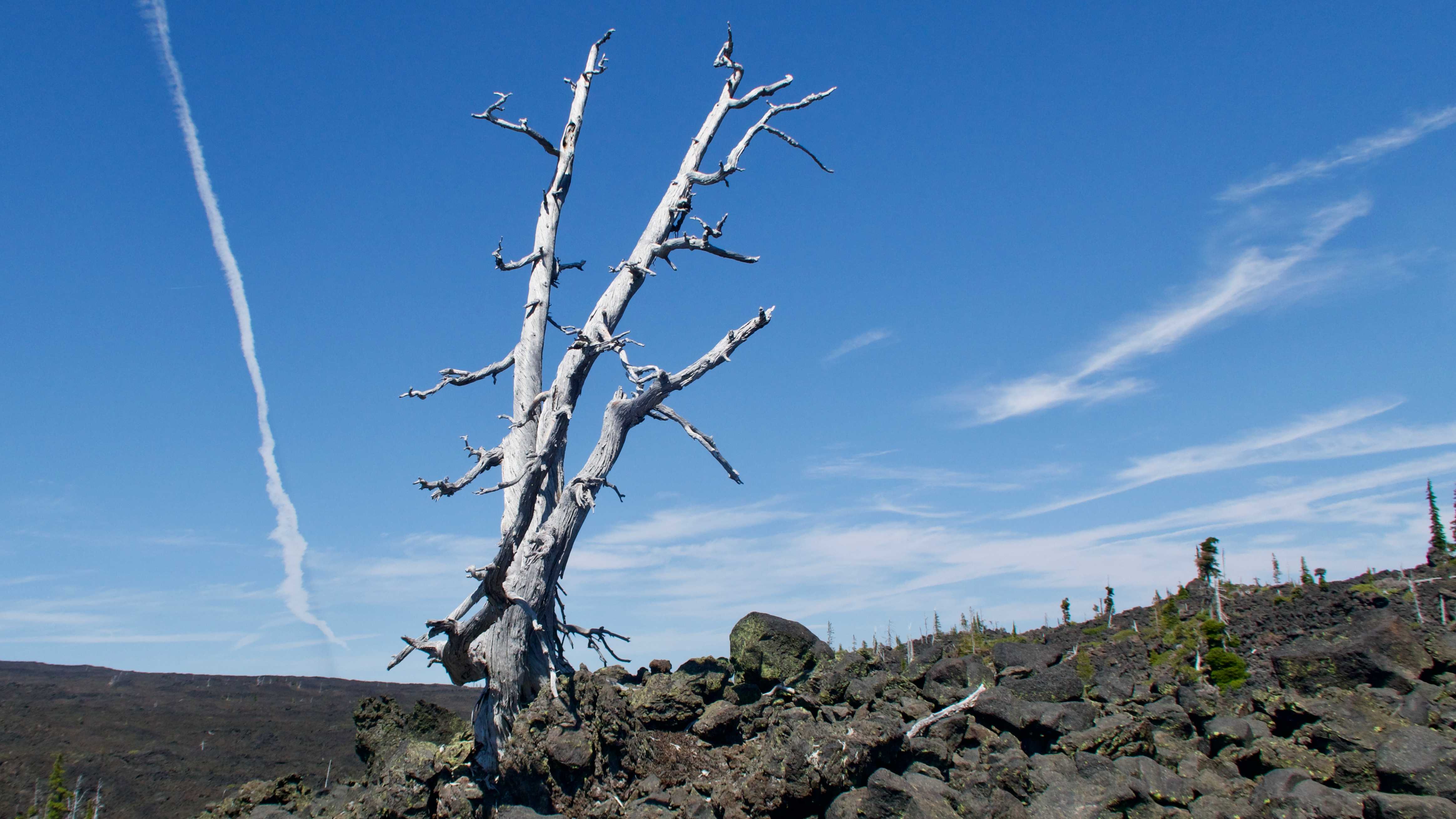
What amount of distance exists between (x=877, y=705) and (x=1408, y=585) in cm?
2536

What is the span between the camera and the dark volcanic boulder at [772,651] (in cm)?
912

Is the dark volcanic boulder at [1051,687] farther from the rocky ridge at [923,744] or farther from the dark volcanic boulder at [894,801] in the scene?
the dark volcanic boulder at [894,801]

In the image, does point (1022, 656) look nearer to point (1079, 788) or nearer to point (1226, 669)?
point (1226, 669)

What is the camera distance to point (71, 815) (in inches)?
1162

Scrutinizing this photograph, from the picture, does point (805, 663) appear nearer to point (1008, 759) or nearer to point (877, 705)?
point (877, 705)

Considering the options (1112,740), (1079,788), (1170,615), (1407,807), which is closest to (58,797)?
(1112,740)

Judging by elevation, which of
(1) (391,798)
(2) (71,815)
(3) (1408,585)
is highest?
(3) (1408,585)

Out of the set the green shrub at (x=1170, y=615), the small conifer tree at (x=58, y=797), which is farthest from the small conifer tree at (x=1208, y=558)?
the small conifer tree at (x=58, y=797)

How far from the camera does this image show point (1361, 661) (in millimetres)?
9664

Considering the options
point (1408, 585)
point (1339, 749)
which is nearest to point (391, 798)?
point (1339, 749)

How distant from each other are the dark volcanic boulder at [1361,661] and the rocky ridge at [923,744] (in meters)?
0.02

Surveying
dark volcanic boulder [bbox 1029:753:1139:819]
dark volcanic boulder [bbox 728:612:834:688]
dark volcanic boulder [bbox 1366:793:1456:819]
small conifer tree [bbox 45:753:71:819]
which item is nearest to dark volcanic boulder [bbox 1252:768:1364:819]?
dark volcanic boulder [bbox 1366:793:1456:819]

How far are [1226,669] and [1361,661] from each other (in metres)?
6.06

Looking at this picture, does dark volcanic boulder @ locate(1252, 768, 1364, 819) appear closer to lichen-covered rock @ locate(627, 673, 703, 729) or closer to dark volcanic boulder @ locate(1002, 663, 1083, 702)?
dark volcanic boulder @ locate(1002, 663, 1083, 702)
